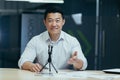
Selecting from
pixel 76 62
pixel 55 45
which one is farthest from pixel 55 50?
pixel 76 62

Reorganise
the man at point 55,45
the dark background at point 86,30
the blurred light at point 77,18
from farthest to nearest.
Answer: the blurred light at point 77,18 → the dark background at point 86,30 → the man at point 55,45

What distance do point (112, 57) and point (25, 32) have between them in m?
1.48

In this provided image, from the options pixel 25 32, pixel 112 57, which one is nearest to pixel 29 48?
pixel 25 32

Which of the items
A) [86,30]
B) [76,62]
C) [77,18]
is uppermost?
[77,18]

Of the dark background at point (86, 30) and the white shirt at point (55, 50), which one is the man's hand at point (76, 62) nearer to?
the white shirt at point (55, 50)

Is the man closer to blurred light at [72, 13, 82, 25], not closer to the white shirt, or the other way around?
the white shirt

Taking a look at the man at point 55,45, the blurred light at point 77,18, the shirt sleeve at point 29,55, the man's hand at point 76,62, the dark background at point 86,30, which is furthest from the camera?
the blurred light at point 77,18

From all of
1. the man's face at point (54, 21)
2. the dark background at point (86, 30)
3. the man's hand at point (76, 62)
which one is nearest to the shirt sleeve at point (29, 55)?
the man's face at point (54, 21)

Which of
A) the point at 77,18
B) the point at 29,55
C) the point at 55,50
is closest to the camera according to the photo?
the point at 29,55

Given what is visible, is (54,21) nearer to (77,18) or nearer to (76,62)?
(76,62)

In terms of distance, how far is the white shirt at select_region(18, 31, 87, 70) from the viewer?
2.43 metres

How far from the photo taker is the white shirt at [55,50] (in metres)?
2.43

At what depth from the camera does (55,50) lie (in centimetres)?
254

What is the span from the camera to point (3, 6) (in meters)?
4.03
